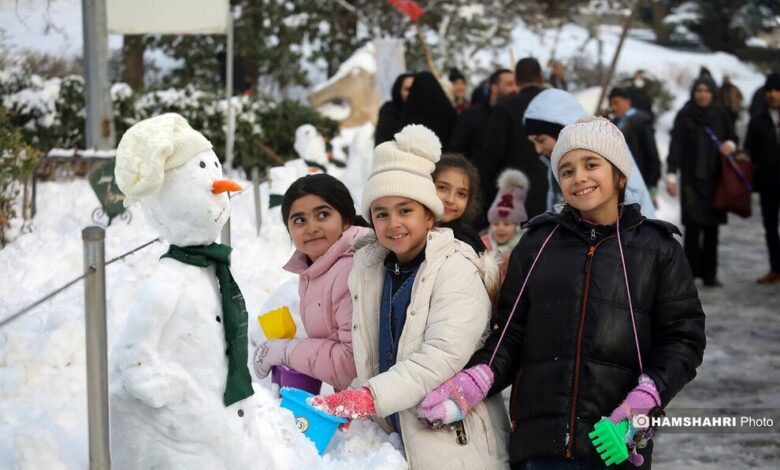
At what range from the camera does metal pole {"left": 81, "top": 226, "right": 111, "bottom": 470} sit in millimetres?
3090

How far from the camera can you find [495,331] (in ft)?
13.2

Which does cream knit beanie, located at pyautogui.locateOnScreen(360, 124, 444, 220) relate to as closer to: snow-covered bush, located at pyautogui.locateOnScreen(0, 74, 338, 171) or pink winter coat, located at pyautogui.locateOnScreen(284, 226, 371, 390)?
pink winter coat, located at pyautogui.locateOnScreen(284, 226, 371, 390)

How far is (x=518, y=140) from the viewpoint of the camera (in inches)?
322

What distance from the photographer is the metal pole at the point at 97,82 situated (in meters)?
10.4

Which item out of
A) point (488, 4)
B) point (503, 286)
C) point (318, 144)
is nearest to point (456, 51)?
point (488, 4)

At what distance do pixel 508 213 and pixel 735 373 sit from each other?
2.06 meters

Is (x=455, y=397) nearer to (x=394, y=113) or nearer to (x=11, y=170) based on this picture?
(x=11, y=170)

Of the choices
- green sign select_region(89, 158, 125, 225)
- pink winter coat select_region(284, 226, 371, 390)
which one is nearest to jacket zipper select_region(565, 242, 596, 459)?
pink winter coat select_region(284, 226, 371, 390)

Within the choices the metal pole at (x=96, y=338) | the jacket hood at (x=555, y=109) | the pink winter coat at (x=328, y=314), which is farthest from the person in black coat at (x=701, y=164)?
the metal pole at (x=96, y=338)

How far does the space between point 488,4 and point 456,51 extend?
1.72m

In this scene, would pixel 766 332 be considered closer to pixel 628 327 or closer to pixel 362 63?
pixel 628 327

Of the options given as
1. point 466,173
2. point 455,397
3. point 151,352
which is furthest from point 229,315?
point 466,173

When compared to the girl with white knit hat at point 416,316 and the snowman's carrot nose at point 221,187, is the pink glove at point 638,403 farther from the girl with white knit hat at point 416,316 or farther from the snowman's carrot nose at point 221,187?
the snowman's carrot nose at point 221,187

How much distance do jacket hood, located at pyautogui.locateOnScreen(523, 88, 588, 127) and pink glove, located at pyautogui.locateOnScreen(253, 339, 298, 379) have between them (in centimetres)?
208
